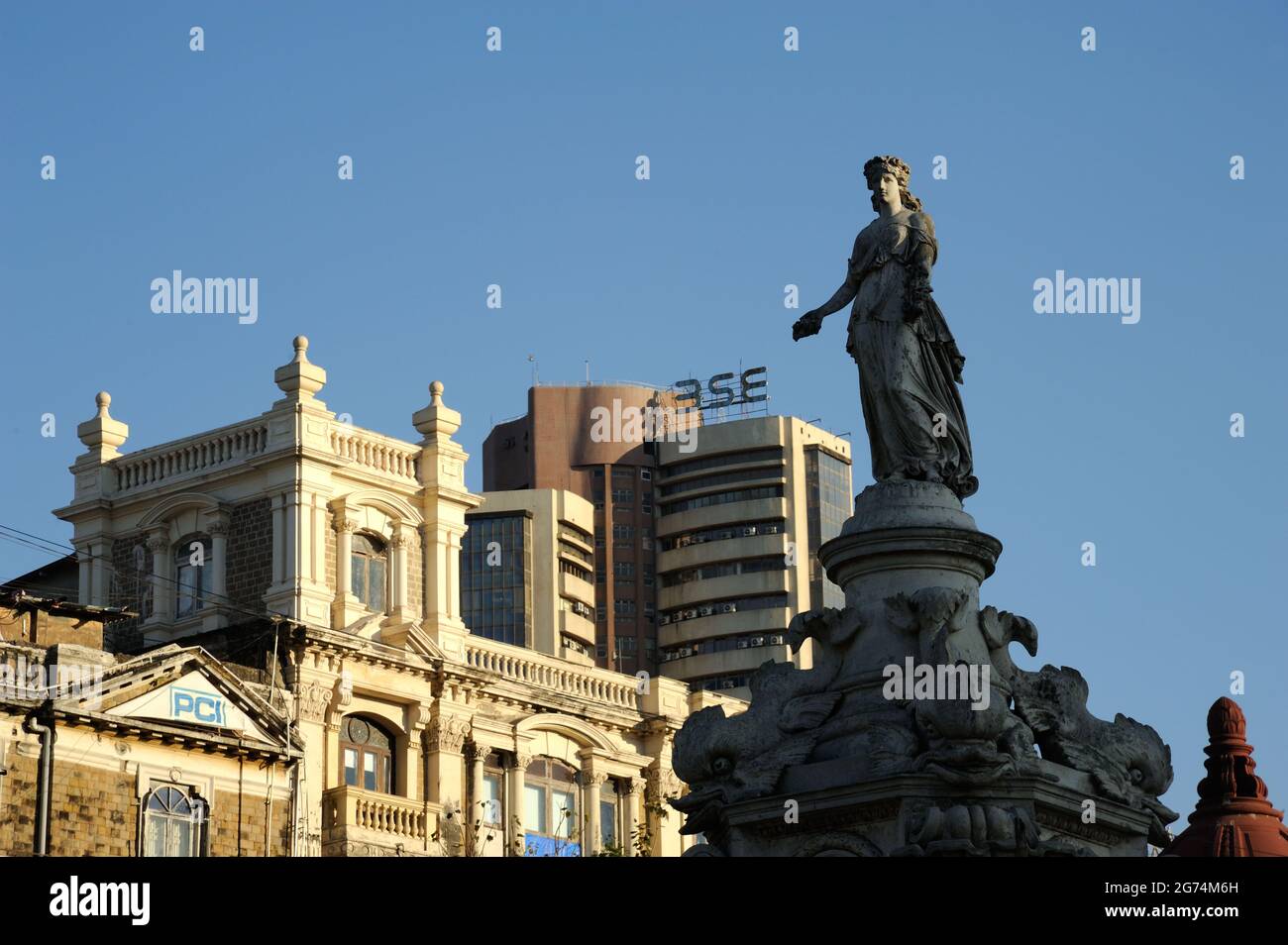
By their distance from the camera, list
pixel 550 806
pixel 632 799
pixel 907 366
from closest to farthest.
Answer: pixel 907 366 → pixel 550 806 → pixel 632 799

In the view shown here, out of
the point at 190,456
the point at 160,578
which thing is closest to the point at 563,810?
the point at 160,578

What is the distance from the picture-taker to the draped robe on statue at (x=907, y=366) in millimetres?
→ 20547

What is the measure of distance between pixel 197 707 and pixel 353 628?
7178mm

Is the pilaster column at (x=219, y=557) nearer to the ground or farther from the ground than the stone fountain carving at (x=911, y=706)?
farther from the ground

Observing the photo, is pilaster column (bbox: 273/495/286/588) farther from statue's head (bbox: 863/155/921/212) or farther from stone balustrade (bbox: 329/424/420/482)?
statue's head (bbox: 863/155/921/212)

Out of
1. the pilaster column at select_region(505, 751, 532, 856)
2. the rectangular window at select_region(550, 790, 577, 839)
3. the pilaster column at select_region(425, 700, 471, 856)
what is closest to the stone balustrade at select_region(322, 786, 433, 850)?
the pilaster column at select_region(425, 700, 471, 856)

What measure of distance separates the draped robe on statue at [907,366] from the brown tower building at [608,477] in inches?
4699

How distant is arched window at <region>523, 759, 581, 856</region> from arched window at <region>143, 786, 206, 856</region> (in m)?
12.3

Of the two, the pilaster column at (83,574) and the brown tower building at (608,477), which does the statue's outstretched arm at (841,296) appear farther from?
the brown tower building at (608,477)

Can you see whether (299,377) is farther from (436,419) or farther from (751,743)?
(751,743)

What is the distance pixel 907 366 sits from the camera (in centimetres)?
2061

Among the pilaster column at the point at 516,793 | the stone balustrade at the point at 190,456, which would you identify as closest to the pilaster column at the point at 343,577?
the stone balustrade at the point at 190,456
